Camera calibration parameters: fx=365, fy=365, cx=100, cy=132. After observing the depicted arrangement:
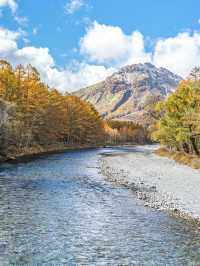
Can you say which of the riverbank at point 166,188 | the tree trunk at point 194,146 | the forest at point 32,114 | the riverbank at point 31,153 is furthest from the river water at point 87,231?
the tree trunk at point 194,146

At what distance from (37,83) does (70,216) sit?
239 feet

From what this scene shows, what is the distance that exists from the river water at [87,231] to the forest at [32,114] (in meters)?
35.0

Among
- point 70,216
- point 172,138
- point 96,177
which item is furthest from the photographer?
point 172,138

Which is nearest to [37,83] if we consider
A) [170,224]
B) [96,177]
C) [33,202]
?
[96,177]

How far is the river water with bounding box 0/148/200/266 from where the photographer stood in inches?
614

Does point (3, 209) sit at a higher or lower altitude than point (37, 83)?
lower

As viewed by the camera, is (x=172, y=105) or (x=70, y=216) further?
(x=172, y=105)

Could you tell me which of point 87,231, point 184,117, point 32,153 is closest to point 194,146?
point 184,117

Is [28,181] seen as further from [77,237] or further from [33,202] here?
[77,237]

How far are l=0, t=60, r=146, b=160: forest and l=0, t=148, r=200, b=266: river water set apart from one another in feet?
115

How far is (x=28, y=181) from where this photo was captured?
3703 cm

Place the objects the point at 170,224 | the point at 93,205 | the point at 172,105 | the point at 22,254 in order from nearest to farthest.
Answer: the point at 22,254 → the point at 170,224 → the point at 93,205 → the point at 172,105

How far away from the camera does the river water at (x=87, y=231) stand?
1560 cm

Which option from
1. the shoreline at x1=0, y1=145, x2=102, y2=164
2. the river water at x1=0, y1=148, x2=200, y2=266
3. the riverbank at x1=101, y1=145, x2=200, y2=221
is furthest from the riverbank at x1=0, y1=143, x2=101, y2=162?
the river water at x1=0, y1=148, x2=200, y2=266
